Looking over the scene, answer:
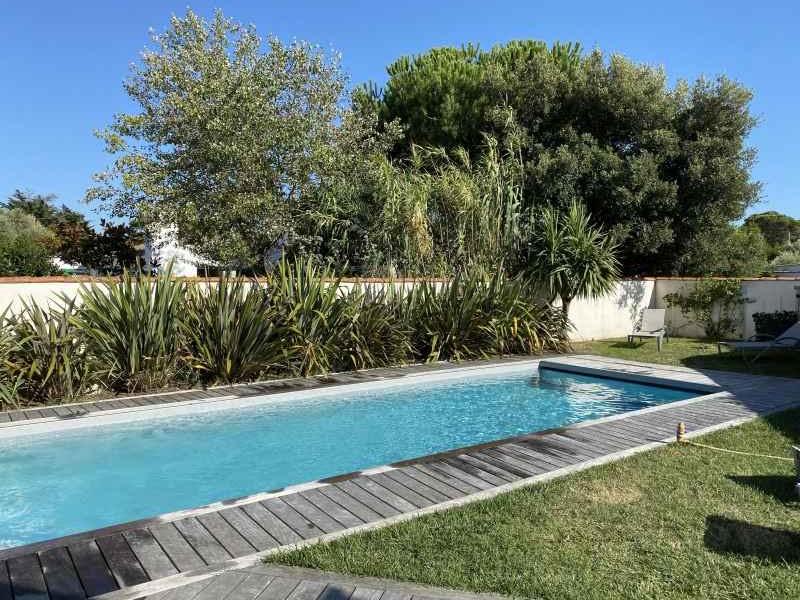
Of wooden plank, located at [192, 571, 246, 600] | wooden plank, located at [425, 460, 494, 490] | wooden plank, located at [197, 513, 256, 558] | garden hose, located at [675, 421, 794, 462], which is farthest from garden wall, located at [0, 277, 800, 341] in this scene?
wooden plank, located at [192, 571, 246, 600]

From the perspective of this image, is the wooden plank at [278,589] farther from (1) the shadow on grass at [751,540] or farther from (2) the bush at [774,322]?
(2) the bush at [774,322]

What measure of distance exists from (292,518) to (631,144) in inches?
596

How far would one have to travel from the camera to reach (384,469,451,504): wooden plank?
12.4 ft

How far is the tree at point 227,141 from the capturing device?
43.1 feet

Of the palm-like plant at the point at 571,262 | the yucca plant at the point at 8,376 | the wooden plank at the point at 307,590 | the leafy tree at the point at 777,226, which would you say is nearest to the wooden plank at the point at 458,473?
the wooden plank at the point at 307,590

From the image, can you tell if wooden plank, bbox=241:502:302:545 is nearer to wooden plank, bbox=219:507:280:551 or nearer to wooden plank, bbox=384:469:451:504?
wooden plank, bbox=219:507:280:551

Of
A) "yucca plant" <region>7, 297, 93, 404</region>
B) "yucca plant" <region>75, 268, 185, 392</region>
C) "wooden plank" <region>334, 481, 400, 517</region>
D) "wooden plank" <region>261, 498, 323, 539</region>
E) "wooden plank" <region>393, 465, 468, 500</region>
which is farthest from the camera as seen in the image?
"yucca plant" <region>75, 268, 185, 392</region>

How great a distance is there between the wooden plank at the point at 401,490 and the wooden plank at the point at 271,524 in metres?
0.84

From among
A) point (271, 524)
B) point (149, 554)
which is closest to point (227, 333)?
point (271, 524)

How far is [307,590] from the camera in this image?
2619 mm

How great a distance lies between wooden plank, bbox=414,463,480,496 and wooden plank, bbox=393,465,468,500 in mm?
21

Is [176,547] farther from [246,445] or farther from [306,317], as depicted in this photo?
[306,317]

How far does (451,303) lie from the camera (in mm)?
10055

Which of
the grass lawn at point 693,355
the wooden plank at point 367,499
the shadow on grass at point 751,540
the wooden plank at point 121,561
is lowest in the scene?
the wooden plank at point 121,561
